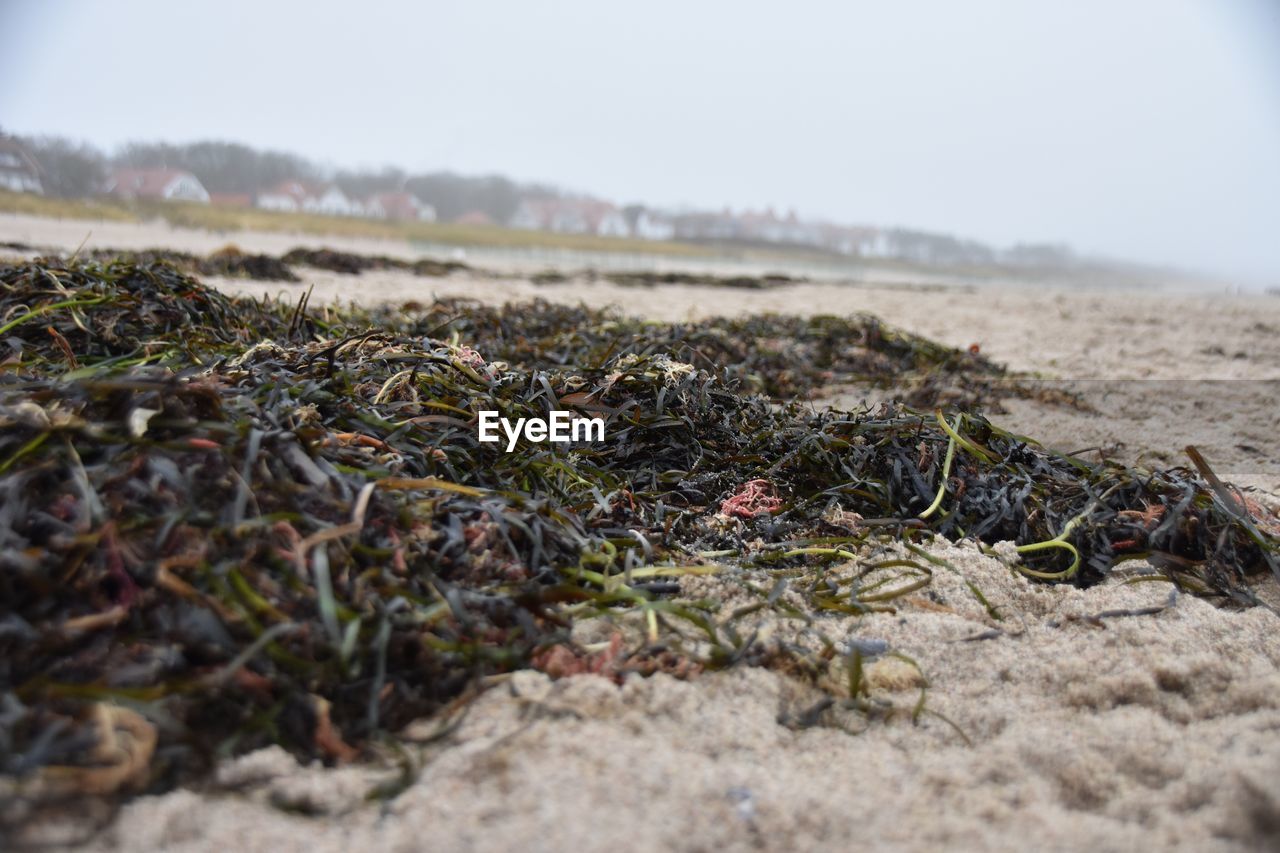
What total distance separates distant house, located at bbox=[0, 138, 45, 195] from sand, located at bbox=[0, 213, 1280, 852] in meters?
18.7

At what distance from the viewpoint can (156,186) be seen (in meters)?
22.8

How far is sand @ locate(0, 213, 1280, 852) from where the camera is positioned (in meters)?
0.94

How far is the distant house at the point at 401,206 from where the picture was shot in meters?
44.5

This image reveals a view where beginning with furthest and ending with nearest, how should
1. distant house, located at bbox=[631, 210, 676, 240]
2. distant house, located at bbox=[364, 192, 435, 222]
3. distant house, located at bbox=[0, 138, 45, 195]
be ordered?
distant house, located at bbox=[631, 210, 676, 240] → distant house, located at bbox=[364, 192, 435, 222] → distant house, located at bbox=[0, 138, 45, 195]

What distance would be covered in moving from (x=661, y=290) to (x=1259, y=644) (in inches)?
385

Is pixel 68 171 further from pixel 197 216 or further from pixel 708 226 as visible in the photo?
pixel 708 226

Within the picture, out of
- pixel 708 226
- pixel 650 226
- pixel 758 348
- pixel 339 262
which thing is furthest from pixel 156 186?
pixel 708 226

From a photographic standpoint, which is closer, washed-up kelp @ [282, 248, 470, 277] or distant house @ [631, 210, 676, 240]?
washed-up kelp @ [282, 248, 470, 277]

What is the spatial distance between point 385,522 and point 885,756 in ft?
3.20

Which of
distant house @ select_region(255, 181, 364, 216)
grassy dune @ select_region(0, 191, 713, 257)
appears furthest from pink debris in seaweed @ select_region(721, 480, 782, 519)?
distant house @ select_region(255, 181, 364, 216)

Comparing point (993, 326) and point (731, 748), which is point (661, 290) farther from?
point (731, 748)

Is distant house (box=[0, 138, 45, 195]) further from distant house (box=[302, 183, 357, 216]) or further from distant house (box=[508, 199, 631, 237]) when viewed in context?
distant house (box=[508, 199, 631, 237])

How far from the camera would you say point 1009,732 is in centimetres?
124

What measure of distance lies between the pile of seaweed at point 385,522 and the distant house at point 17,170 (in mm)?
16224
